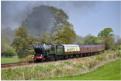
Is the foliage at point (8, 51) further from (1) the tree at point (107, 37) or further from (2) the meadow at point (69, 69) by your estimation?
(1) the tree at point (107, 37)

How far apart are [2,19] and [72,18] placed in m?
0.63

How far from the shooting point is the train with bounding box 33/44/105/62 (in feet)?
21.7

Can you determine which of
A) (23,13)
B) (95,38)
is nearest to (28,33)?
(23,13)

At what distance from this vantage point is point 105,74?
21.6 feet

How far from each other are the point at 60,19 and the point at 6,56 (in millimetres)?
587

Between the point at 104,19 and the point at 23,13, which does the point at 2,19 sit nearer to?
the point at 23,13

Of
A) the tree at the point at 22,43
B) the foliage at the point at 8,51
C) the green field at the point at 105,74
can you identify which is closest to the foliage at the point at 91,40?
the green field at the point at 105,74

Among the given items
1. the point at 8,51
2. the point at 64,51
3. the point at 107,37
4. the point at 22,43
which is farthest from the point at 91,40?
the point at 8,51

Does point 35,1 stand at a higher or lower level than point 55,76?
higher

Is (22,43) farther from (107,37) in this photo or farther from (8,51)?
(107,37)

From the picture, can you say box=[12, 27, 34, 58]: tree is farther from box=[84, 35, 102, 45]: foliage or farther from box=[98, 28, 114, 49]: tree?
box=[98, 28, 114, 49]: tree

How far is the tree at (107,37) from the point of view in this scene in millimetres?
6590

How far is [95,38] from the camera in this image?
21.7 feet

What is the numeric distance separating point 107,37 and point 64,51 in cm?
41
